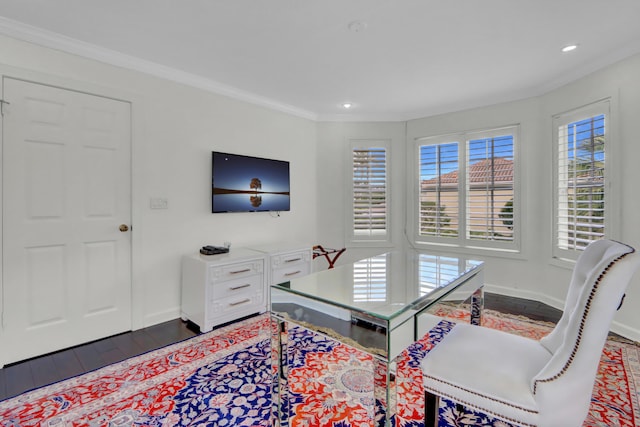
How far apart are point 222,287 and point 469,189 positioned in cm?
336

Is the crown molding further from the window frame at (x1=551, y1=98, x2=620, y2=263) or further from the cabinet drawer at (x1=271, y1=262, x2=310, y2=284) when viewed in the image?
the window frame at (x1=551, y1=98, x2=620, y2=263)

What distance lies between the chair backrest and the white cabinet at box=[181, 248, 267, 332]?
249cm

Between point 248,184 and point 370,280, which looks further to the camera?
point 248,184

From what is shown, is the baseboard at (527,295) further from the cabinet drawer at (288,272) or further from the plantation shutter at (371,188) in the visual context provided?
the cabinet drawer at (288,272)

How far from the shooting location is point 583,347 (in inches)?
40.8

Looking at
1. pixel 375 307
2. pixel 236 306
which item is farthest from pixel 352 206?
pixel 375 307

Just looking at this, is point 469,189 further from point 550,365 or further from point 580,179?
point 550,365

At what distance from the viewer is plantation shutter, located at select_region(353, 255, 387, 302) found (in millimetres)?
1403

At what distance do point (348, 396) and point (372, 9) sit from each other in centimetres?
255

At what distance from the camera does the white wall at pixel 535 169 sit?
2715mm

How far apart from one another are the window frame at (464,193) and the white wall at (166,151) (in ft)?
7.55

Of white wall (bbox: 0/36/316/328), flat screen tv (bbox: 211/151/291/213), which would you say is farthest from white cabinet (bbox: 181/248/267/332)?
flat screen tv (bbox: 211/151/291/213)

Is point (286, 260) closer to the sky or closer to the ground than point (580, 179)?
closer to the ground

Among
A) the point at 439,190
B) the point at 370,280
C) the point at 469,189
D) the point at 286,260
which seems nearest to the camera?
the point at 370,280
